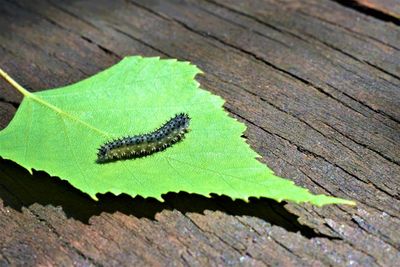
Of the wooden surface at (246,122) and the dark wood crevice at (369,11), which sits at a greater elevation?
the dark wood crevice at (369,11)

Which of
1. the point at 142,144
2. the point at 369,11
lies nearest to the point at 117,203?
the point at 142,144

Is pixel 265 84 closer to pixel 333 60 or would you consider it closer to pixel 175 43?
pixel 333 60

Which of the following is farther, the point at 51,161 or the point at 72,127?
the point at 72,127

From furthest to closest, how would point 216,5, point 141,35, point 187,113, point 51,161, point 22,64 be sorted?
point 216,5
point 141,35
point 22,64
point 187,113
point 51,161

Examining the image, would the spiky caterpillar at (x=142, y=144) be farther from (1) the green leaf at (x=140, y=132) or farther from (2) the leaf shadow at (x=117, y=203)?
(2) the leaf shadow at (x=117, y=203)

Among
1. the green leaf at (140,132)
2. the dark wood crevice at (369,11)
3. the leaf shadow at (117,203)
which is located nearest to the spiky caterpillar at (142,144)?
the green leaf at (140,132)

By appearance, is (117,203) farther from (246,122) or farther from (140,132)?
(246,122)

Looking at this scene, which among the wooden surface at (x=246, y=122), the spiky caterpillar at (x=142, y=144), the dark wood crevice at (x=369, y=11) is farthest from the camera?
the dark wood crevice at (x=369, y=11)

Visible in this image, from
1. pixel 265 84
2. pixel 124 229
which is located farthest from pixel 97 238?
pixel 265 84
